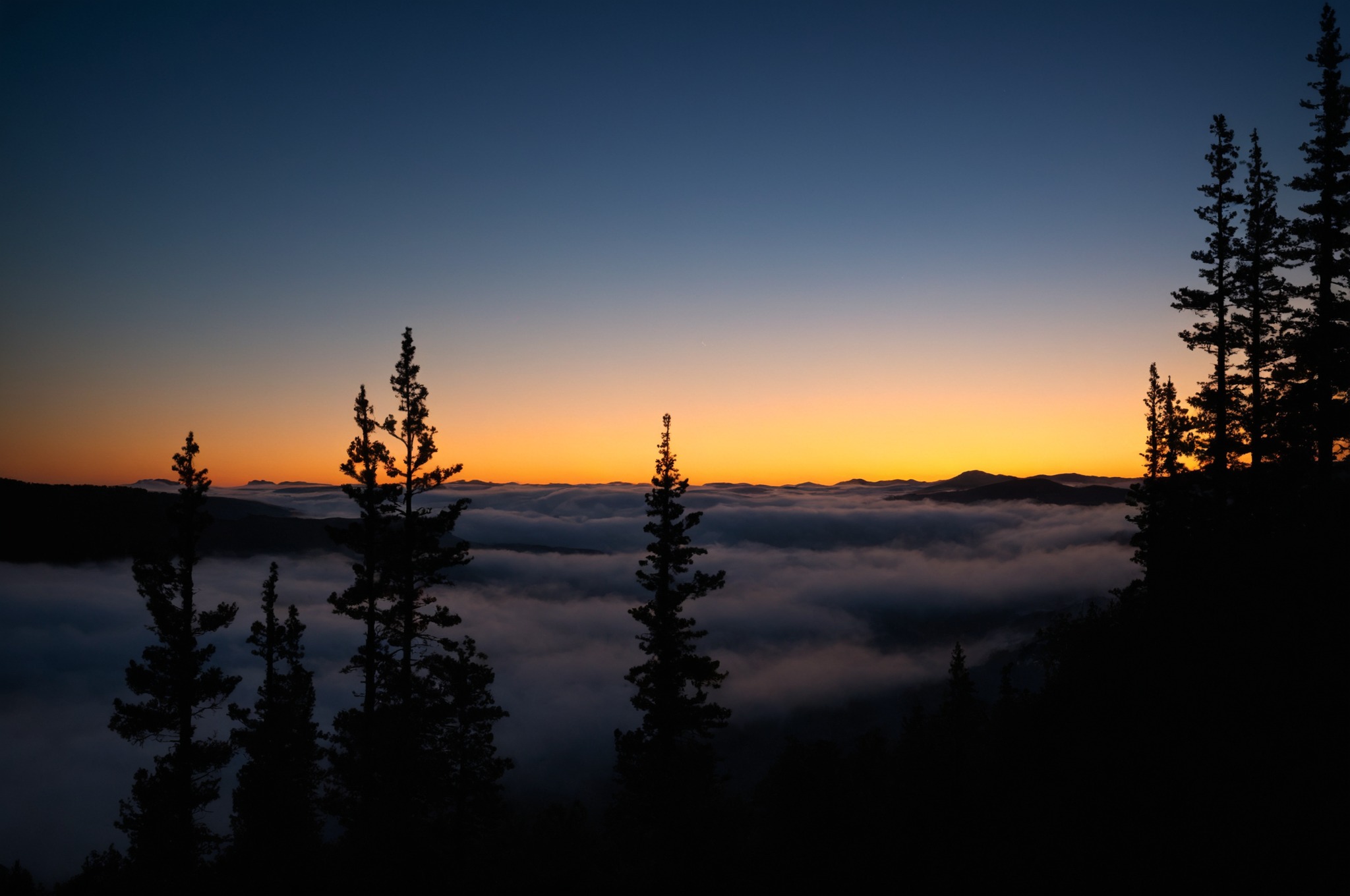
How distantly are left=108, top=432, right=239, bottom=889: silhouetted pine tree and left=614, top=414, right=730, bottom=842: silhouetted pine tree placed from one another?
14.6 m

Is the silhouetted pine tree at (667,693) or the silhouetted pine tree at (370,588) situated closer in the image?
the silhouetted pine tree at (370,588)

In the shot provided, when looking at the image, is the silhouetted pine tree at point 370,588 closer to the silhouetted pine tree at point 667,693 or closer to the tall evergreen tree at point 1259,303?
the silhouetted pine tree at point 667,693

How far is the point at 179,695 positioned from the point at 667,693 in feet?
57.0

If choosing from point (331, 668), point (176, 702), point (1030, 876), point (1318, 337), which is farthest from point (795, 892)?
point (331, 668)

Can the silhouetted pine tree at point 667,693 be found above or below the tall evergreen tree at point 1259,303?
below

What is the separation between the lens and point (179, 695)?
21.5 meters

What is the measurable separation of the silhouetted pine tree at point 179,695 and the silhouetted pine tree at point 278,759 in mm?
2125

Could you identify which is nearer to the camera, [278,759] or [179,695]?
[179,695]

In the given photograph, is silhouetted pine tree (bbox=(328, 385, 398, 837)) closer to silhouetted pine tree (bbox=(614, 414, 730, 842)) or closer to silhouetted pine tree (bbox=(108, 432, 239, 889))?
silhouetted pine tree (bbox=(108, 432, 239, 889))

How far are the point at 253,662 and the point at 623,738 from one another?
668ft

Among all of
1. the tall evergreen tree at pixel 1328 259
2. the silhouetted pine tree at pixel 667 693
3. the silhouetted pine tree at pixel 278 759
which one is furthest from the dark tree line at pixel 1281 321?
the silhouetted pine tree at pixel 278 759

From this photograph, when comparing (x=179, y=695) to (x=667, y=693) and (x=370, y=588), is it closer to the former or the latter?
(x=370, y=588)

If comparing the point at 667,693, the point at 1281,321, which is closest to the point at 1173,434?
the point at 1281,321

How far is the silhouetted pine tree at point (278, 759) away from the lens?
80.2 ft
